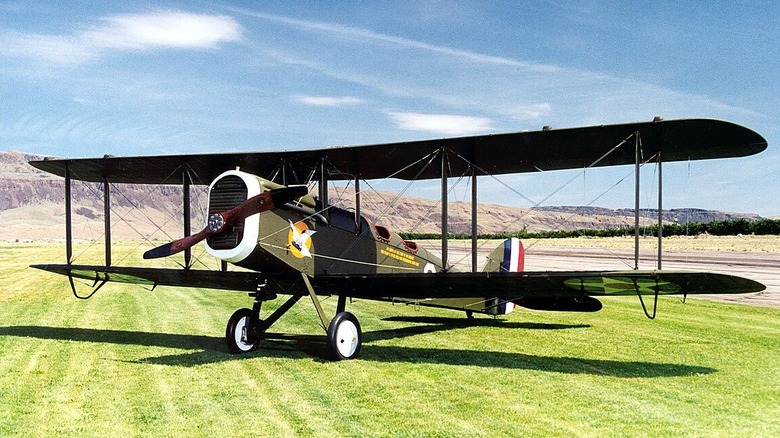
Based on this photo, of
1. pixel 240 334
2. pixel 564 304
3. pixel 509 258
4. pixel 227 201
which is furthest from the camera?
pixel 509 258

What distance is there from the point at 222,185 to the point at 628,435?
6149 mm

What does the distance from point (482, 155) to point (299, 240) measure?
138 inches

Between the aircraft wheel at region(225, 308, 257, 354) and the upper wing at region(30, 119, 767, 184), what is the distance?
2.72m

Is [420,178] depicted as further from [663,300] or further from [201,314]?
[663,300]

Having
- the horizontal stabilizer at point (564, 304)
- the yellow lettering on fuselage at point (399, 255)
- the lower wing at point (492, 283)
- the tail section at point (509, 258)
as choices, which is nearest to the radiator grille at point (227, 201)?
the lower wing at point (492, 283)

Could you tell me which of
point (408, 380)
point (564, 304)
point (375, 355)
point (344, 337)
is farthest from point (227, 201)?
point (564, 304)

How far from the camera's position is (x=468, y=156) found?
35.2 feet

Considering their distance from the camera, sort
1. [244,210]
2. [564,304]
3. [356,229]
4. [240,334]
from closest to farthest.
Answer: [244,210]
[240,334]
[356,229]
[564,304]

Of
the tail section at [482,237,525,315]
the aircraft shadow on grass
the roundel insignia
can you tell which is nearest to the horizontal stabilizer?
the tail section at [482,237,525,315]

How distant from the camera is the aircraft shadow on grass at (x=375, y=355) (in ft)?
27.7

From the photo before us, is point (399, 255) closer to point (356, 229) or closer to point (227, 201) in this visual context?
point (356, 229)

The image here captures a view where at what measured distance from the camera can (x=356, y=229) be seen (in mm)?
10547

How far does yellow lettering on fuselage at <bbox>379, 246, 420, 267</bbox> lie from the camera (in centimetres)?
1126

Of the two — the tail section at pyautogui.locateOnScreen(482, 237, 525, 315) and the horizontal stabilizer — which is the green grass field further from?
the horizontal stabilizer
